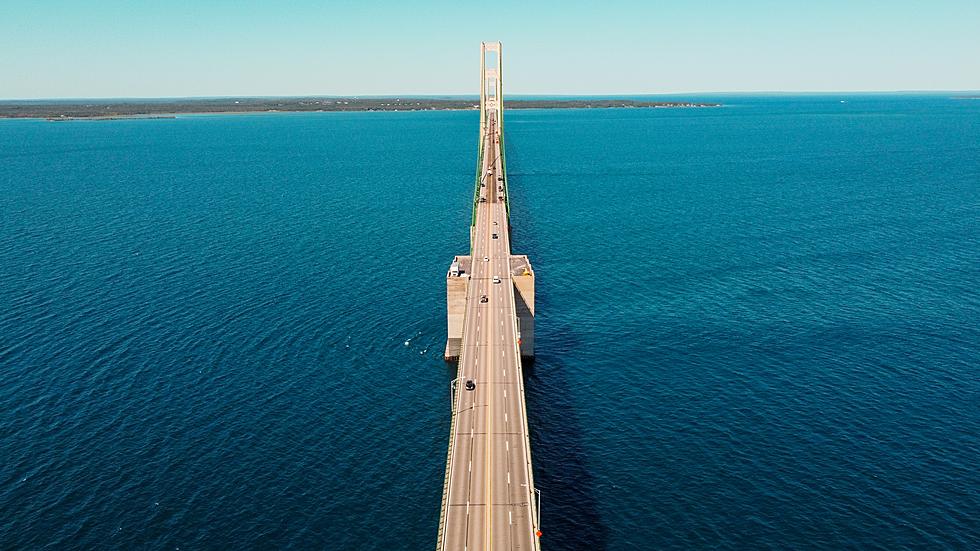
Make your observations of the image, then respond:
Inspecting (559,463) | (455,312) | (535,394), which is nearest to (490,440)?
(559,463)

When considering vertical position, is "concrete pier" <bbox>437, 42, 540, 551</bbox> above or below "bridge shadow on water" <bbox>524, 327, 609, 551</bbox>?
above

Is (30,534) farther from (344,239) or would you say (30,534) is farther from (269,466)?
(344,239)

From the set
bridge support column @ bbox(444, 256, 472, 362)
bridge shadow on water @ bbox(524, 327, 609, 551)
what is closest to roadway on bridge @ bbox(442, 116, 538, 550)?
bridge support column @ bbox(444, 256, 472, 362)

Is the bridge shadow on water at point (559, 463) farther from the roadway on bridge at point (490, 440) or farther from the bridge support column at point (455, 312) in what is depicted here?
the bridge support column at point (455, 312)

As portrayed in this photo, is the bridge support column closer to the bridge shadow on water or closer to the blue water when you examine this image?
the blue water

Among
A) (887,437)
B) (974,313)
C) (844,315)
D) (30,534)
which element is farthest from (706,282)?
(30,534)

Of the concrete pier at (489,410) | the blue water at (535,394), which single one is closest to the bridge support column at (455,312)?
the concrete pier at (489,410)
